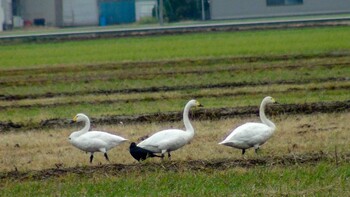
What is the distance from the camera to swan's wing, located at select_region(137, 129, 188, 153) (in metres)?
14.5

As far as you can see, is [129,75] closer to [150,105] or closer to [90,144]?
[150,105]

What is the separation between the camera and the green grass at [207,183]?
1140 centimetres

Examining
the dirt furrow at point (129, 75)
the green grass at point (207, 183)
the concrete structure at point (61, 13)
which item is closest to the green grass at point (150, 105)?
the dirt furrow at point (129, 75)

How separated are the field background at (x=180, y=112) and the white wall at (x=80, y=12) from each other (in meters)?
40.6

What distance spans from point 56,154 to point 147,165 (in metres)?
2.73

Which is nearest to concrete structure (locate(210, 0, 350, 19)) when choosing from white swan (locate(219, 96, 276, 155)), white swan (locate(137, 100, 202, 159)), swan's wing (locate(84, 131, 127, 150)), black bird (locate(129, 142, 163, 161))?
white swan (locate(219, 96, 276, 155))

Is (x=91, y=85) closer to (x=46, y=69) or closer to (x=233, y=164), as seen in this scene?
(x=46, y=69)

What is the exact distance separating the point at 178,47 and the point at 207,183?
32.0m

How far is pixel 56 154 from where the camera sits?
15859 mm

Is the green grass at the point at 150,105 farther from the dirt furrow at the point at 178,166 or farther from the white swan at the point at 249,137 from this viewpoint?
the dirt furrow at the point at 178,166

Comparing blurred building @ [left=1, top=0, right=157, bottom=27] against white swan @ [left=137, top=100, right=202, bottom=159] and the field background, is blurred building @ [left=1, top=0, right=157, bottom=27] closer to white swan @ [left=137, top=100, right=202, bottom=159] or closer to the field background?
Answer: the field background

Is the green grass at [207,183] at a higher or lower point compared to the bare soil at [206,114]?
higher

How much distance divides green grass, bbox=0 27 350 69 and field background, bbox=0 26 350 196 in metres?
0.10

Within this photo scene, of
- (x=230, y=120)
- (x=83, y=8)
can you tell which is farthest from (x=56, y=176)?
(x=83, y=8)
